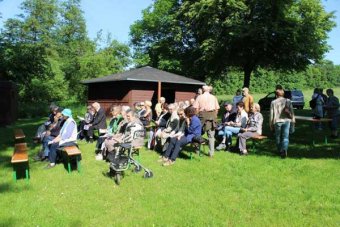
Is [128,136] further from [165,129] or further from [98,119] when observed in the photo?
[98,119]

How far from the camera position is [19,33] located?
158 ft

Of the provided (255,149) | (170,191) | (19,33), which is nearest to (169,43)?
(19,33)

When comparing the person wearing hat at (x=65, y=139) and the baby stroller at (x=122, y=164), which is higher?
the person wearing hat at (x=65, y=139)

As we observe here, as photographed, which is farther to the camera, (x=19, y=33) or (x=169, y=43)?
(x=19, y=33)

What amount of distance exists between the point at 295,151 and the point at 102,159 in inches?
209

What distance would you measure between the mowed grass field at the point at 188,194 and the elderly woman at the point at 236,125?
1201 millimetres

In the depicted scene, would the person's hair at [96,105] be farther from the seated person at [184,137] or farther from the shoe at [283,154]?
the shoe at [283,154]

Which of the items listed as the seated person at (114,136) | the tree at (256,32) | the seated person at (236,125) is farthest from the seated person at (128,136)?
the tree at (256,32)

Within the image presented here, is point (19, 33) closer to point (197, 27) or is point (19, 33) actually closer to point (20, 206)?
point (197, 27)

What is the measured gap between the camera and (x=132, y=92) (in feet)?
76.2

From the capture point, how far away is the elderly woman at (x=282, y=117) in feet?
32.1

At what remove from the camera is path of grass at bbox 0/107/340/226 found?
5.82 meters

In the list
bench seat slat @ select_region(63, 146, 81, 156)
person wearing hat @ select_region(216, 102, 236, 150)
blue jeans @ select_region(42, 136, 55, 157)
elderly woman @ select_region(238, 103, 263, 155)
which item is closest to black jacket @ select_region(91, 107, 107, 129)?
Answer: blue jeans @ select_region(42, 136, 55, 157)

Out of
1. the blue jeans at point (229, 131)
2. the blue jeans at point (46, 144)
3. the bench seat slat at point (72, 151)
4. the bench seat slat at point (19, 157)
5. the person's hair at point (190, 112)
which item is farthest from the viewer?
the blue jeans at point (229, 131)
